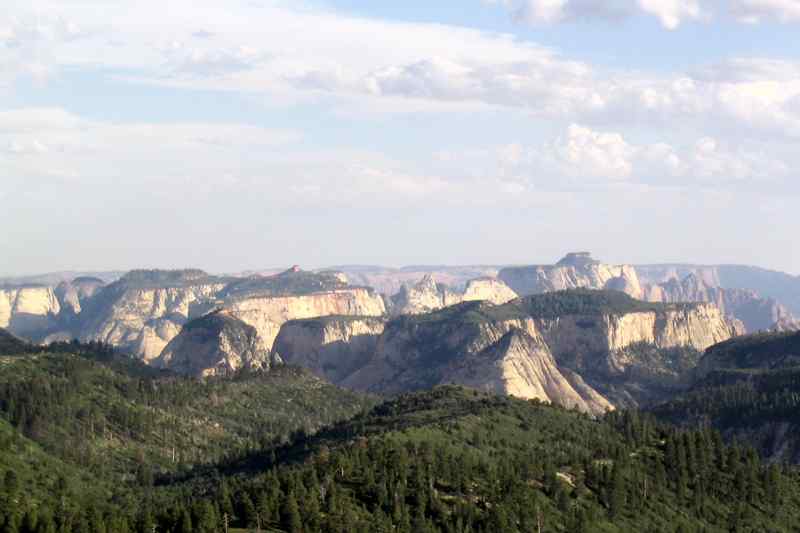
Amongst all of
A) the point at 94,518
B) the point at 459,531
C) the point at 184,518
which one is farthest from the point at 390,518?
the point at 94,518

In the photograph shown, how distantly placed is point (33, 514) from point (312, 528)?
138ft

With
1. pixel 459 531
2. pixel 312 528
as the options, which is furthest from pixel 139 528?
pixel 459 531

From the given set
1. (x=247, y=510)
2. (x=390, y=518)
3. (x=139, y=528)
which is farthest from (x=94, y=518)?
(x=390, y=518)

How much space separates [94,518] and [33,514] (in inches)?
366

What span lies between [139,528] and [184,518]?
963 centimetres

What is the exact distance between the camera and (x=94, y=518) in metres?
196

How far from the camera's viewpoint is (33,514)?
197375 millimetres

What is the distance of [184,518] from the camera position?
187125 millimetres

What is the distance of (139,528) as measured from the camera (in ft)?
633

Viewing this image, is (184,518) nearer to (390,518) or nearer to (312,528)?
(312,528)

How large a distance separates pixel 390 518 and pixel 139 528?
3612 centimetres

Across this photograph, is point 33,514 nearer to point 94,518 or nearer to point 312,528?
point 94,518

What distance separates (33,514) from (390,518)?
171ft

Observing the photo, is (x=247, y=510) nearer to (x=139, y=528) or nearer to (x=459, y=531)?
(x=139, y=528)
